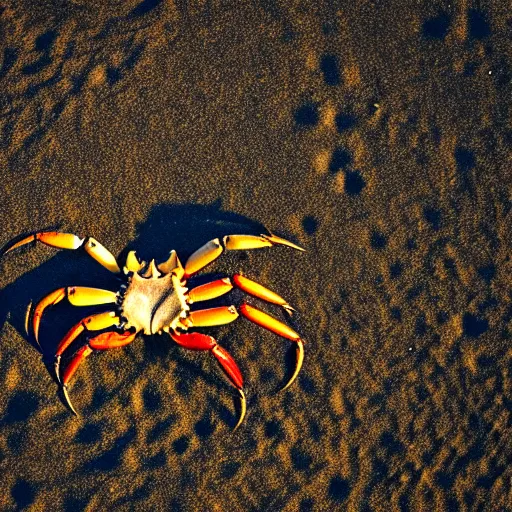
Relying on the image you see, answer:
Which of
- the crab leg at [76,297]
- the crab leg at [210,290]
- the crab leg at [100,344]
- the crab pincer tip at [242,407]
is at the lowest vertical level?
the crab pincer tip at [242,407]

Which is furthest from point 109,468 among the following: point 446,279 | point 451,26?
point 451,26

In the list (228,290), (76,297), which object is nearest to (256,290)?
(228,290)

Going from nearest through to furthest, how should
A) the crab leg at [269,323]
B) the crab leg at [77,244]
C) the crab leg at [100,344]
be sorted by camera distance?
the crab leg at [269,323] → the crab leg at [100,344] → the crab leg at [77,244]

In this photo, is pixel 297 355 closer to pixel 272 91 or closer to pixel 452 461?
pixel 452 461

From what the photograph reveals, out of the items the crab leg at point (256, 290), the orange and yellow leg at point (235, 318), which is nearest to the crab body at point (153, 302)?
the orange and yellow leg at point (235, 318)

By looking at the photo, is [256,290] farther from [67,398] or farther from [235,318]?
[67,398]

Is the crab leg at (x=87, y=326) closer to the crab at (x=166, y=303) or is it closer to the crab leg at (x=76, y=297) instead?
the crab at (x=166, y=303)
